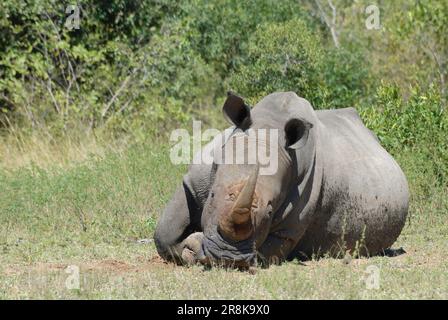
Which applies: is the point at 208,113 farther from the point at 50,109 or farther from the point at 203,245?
the point at 203,245

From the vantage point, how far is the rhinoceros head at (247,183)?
8203mm

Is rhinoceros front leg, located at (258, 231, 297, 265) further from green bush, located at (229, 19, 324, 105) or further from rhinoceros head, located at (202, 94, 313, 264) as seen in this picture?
green bush, located at (229, 19, 324, 105)

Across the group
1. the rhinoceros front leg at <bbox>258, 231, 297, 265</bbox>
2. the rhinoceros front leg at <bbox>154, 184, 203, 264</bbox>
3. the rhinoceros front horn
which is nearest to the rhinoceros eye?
the rhinoceros front horn

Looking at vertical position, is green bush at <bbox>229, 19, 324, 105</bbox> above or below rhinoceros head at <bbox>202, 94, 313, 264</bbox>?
above

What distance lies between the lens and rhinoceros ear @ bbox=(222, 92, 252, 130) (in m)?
8.78

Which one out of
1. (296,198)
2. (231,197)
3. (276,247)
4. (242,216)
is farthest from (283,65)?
(242,216)

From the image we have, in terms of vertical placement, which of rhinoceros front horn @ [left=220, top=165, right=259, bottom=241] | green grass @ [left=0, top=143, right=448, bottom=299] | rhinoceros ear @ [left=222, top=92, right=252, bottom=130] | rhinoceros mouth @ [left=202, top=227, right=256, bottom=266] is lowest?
green grass @ [left=0, top=143, right=448, bottom=299]

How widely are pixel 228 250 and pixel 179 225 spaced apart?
107 centimetres

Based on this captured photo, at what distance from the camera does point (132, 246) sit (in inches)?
422

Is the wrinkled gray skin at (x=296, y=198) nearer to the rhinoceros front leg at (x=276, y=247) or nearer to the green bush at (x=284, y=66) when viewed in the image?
the rhinoceros front leg at (x=276, y=247)

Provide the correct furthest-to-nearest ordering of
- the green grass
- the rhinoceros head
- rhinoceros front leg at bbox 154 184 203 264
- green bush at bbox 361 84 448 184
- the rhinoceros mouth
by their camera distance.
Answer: green bush at bbox 361 84 448 184
rhinoceros front leg at bbox 154 184 203 264
the rhinoceros mouth
the rhinoceros head
the green grass

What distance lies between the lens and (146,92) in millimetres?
17469
